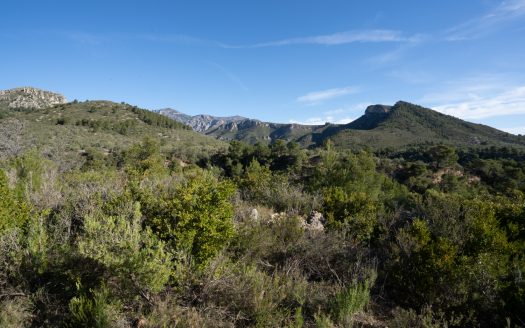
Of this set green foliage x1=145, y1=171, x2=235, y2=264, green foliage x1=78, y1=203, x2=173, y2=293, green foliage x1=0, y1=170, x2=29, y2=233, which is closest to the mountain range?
green foliage x1=0, y1=170, x2=29, y2=233

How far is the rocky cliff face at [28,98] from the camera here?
287ft

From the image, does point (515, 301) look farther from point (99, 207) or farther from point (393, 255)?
point (99, 207)

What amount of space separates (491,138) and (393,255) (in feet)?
279

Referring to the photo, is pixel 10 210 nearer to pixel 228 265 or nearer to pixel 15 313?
pixel 15 313

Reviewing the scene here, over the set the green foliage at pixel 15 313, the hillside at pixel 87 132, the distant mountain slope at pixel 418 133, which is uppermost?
the distant mountain slope at pixel 418 133

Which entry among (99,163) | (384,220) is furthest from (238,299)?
(99,163)

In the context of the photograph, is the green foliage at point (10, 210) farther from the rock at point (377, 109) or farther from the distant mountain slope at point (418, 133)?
the rock at point (377, 109)

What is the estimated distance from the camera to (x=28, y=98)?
92.9 m

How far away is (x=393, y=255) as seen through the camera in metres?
5.99

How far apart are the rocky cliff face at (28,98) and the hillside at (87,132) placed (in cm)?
434

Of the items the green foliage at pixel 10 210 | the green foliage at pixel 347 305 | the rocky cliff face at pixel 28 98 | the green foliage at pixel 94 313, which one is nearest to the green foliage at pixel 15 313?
the green foliage at pixel 94 313

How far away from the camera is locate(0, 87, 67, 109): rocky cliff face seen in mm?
87494

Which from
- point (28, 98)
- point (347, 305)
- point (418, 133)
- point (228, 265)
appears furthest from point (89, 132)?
point (418, 133)

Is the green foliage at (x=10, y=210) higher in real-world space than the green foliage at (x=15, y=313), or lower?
higher
